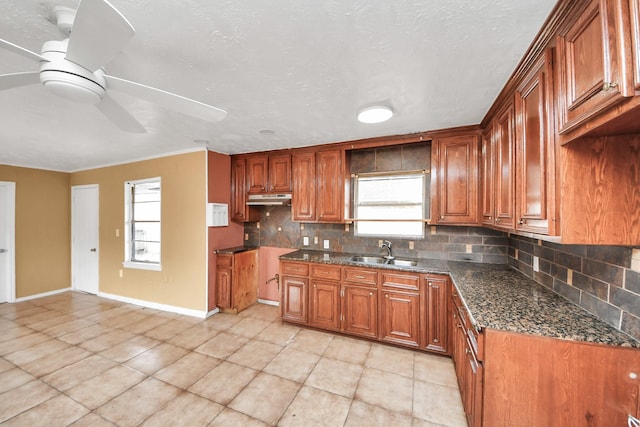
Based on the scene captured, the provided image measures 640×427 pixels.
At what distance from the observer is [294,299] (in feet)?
10.3

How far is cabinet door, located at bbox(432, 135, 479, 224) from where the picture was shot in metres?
2.54

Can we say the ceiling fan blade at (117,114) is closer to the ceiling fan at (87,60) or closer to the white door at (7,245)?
the ceiling fan at (87,60)

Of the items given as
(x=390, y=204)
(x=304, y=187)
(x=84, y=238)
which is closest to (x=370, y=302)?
(x=390, y=204)

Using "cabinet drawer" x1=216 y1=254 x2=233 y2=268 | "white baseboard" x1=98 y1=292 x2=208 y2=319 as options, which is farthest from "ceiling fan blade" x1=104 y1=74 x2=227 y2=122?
"white baseboard" x1=98 y1=292 x2=208 y2=319

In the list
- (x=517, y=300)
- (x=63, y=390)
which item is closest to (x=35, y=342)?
(x=63, y=390)

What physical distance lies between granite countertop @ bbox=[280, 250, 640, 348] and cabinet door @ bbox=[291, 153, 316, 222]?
1.50 meters

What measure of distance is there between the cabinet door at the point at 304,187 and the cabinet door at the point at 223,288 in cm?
135

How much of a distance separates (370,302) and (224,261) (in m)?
2.19

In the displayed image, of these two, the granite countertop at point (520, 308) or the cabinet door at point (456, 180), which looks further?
the cabinet door at point (456, 180)

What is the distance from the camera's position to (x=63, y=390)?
2.05 meters

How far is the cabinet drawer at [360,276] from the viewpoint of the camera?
2713 millimetres

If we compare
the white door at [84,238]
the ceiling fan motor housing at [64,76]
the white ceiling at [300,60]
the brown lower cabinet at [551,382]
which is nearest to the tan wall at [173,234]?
the white door at [84,238]

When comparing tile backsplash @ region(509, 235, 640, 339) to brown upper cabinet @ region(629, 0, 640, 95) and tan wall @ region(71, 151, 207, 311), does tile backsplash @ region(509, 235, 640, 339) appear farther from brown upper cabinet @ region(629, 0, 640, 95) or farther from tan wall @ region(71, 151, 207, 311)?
tan wall @ region(71, 151, 207, 311)

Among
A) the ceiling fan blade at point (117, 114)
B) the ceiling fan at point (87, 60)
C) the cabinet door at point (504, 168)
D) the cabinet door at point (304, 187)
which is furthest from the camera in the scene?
the cabinet door at point (304, 187)
